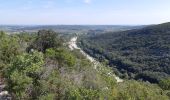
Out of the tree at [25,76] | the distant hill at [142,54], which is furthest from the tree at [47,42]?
the distant hill at [142,54]

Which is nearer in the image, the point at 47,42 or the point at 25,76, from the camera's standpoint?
the point at 25,76

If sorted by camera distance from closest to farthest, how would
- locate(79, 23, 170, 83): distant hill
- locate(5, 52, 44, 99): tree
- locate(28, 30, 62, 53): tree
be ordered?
locate(5, 52, 44, 99): tree, locate(28, 30, 62, 53): tree, locate(79, 23, 170, 83): distant hill

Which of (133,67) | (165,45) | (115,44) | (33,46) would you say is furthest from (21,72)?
(115,44)

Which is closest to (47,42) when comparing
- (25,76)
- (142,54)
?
(25,76)

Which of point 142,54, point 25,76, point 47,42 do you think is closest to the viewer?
point 25,76

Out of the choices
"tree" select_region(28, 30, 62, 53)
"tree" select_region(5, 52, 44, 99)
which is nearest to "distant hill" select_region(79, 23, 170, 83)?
"tree" select_region(28, 30, 62, 53)

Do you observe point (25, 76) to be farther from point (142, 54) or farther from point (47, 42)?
point (142, 54)

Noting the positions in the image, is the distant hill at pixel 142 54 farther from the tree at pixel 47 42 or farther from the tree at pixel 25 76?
the tree at pixel 25 76

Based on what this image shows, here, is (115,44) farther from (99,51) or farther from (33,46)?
(33,46)

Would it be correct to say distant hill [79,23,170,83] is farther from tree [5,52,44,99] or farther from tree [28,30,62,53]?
tree [5,52,44,99]
